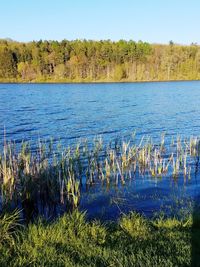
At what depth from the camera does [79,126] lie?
2938cm

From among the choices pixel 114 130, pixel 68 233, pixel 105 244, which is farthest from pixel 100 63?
pixel 105 244

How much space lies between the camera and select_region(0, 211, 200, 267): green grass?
6.49 meters

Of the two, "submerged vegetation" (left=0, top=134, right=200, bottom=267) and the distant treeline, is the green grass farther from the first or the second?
the distant treeline

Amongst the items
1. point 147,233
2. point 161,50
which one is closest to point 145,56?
point 161,50

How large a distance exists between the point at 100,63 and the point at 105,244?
116286 mm

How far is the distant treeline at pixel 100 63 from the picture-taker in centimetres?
12000

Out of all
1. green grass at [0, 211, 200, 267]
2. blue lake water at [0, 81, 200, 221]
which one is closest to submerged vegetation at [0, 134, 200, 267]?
green grass at [0, 211, 200, 267]

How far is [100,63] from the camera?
397 ft

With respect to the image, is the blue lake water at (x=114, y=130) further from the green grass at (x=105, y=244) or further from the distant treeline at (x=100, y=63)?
the distant treeline at (x=100, y=63)

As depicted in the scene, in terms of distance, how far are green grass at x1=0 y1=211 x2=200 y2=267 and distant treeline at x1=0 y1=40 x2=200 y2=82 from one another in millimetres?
112155

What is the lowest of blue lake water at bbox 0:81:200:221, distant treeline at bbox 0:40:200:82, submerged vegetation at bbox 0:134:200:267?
blue lake water at bbox 0:81:200:221

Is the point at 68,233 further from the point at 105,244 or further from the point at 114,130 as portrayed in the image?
the point at 114,130

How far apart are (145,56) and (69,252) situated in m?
119

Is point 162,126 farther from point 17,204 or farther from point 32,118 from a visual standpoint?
point 17,204
